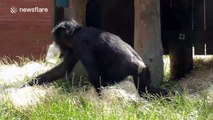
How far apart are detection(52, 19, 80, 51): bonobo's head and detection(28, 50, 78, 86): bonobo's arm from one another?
135mm

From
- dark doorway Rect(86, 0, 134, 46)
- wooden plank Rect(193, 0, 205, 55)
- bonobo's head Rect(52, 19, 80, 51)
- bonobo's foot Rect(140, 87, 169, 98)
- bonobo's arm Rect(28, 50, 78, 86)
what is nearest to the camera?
bonobo's foot Rect(140, 87, 169, 98)

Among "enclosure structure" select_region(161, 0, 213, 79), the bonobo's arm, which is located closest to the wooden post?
the bonobo's arm

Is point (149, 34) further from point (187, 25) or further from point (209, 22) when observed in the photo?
point (209, 22)

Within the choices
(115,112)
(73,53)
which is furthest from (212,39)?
(115,112)

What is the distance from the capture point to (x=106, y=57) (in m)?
5.45

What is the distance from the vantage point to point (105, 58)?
5.46 meters

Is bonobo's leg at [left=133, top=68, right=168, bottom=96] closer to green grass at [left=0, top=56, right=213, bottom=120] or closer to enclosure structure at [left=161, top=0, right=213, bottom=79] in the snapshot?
green grass at [left=0, top=56, right=213, bottom=120]

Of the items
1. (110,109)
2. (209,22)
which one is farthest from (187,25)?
(110,109)

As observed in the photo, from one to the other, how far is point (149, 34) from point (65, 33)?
1033 millimetres

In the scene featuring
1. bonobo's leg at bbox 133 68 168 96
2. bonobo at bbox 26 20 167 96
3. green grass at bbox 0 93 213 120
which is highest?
bonobo at bbox 26 20 167 96

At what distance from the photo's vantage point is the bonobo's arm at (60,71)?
5.82m

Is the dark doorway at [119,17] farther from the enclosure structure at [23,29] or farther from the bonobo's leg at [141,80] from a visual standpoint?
the bonobo's leg at [141,80]

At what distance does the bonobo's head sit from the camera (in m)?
5.65

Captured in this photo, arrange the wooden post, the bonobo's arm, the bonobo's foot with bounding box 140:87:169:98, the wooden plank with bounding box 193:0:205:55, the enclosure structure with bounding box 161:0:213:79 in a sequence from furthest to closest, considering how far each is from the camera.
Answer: the wooden plank with bounding box 193:0:205:55 → the enclosure structure with bounding box 161:0:213:79 → the wooden post → the bonobo's arm → the bonobo's foot with bounding box 140:87:169:98
